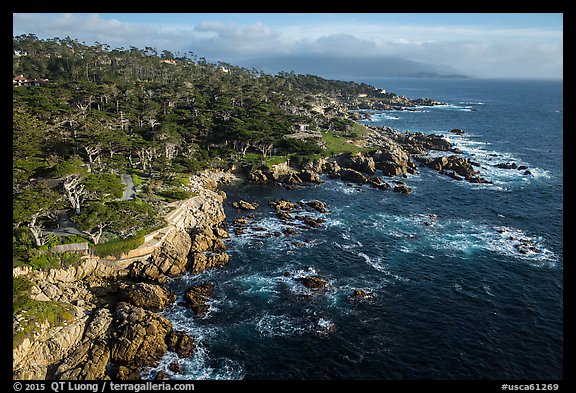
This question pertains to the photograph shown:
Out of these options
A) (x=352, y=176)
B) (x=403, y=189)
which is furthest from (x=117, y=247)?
(x=403, y=189)

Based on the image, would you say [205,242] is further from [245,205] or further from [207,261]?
[245,205]

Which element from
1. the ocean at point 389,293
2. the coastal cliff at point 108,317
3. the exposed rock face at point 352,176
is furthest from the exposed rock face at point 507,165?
the coastal cliff at point 108,317

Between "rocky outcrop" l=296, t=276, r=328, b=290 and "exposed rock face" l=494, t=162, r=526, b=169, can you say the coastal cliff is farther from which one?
"exposed rock face" l=494, t=162, r=526, b=169

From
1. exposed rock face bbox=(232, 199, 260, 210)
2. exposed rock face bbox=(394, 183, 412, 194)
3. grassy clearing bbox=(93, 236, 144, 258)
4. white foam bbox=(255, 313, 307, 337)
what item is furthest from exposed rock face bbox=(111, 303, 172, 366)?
exposed rock face bbox=(394, 183, 412, 194)

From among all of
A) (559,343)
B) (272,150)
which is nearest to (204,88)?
(272,150)

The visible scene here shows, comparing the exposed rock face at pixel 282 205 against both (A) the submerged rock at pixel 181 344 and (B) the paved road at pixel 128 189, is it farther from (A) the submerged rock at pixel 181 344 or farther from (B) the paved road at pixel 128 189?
(A) the submerged rock at pixel 181 344

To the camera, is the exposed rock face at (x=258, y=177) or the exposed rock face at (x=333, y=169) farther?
the exposed rock face at (x=333, y=169)
